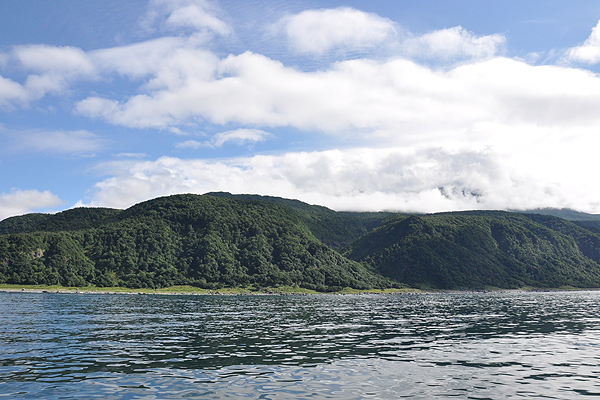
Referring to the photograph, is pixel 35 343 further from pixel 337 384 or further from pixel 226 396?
pixel 337 384

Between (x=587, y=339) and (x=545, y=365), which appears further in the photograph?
(x=587, y=339)

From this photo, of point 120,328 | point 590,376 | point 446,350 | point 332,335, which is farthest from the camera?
point 120,328

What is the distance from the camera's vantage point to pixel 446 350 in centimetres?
4956

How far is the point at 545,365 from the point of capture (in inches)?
1597

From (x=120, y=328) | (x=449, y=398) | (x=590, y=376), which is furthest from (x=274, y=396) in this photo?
(x=120, y=328)

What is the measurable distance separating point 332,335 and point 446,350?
18092 mm

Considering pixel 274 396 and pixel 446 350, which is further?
pixel 446 350

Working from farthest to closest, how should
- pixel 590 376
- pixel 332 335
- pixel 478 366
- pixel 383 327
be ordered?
pixel 383 327 < pixel 332 335 < pixel 478 366 < pixel 590 376

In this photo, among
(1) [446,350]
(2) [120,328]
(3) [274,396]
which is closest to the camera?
(3) [274,396]

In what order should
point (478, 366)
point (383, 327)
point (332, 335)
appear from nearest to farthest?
point (478, 366)
point (332, 335)
point (383, 327)

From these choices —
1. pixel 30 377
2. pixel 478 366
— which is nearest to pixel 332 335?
pixel 478 366

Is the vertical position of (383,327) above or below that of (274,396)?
below

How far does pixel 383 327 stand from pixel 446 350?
26.3m

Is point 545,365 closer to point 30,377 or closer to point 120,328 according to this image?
point 30,377
